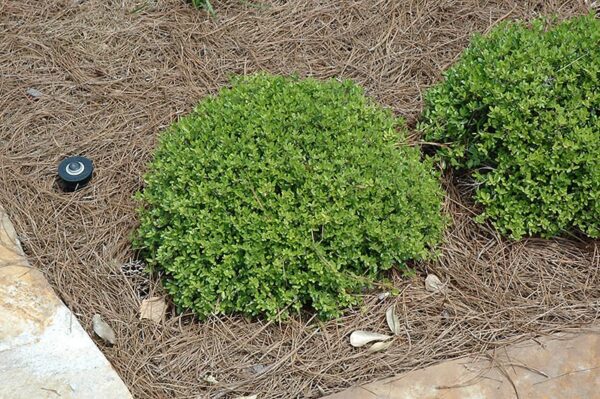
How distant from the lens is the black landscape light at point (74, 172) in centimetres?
351

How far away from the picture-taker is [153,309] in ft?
10.2

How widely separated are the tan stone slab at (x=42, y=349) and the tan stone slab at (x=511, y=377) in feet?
3.00

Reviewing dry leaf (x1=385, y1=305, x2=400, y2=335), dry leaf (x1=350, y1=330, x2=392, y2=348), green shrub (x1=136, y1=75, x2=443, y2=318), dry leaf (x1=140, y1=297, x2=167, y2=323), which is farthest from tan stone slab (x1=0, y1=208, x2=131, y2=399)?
dry leaf (x1=385, y1=305, x2=400, y2=335)

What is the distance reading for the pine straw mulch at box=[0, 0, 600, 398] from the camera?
9.73 feet

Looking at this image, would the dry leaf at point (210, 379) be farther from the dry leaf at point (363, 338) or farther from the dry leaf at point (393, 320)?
the dry leaf at point (393, 320)


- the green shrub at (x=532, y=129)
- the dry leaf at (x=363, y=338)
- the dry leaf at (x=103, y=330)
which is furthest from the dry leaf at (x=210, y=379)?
the green shrub at (x=532, y=129)

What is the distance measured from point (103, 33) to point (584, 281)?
9.63 ft

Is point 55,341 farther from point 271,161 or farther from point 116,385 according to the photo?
point 271,161

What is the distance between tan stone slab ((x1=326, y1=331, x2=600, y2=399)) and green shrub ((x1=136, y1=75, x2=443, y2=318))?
1.34ft

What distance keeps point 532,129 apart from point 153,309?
5.92 ft

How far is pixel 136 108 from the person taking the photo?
12.8ft

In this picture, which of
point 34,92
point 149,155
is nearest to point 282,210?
point 149,155

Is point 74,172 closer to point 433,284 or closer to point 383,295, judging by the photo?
point 383,295

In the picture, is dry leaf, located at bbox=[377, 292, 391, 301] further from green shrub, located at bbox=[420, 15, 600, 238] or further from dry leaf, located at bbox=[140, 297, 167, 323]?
dry leaf, located at bbox=[140, 297, 167, 323]
